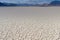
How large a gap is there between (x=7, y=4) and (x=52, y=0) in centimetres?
161

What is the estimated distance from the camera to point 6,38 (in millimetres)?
1772

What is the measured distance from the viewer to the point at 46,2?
5539 mm

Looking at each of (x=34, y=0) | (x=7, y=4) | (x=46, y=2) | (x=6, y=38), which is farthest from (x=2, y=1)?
(x=6, y=38)

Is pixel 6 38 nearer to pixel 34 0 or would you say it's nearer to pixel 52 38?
pixel 52 38

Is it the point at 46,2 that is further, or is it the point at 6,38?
the point at 46,2

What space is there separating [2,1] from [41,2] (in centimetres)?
142

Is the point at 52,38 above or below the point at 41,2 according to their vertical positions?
below

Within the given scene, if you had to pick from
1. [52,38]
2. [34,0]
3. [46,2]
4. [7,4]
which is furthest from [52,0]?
[52,38]

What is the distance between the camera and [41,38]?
70.0 inches

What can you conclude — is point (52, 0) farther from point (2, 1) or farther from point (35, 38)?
point (35, 38)

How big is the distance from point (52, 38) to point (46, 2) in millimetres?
3890

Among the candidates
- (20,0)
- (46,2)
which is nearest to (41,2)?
(46,2)

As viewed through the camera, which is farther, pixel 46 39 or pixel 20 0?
pixel 20 0

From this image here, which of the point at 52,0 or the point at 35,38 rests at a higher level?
the point at 52,0
